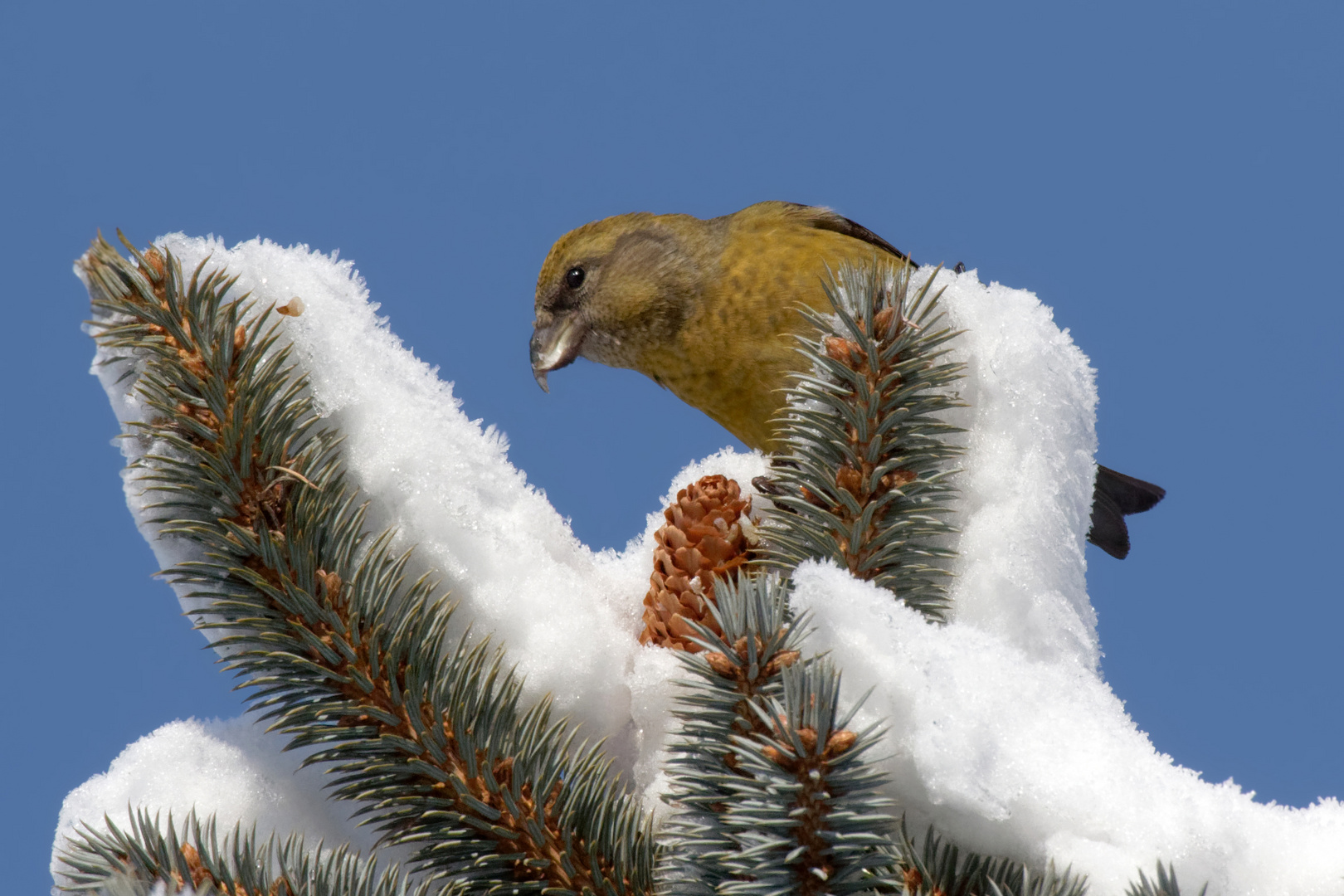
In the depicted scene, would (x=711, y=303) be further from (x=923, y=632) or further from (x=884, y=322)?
(x=923, y=632)

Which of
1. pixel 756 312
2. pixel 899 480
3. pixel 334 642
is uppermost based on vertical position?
pixel 756 312

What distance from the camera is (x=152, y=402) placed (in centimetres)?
133

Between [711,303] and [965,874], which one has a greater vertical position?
[711,303]

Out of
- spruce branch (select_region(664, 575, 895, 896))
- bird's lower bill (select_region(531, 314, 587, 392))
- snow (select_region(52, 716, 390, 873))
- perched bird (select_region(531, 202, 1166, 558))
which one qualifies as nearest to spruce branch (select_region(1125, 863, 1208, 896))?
spruce branch (select_region(664, 575, 895, 896))

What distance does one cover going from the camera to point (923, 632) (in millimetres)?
1228

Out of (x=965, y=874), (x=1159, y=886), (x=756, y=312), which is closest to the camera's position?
(x=1159, y=886)

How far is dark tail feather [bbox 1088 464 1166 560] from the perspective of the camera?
113 inches

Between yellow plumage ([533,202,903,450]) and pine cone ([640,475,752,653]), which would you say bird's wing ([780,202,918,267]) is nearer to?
yellow plumage ([533,202,903,450])

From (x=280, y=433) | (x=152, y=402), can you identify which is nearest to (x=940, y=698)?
(x=280, y=433)

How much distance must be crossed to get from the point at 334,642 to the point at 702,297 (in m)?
1.90

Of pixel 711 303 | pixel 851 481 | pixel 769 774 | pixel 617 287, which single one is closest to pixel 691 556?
pixel 851 481

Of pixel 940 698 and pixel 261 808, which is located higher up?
pixel 940 698

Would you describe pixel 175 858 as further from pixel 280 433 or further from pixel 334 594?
pixel 280 433

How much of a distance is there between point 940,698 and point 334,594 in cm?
71
